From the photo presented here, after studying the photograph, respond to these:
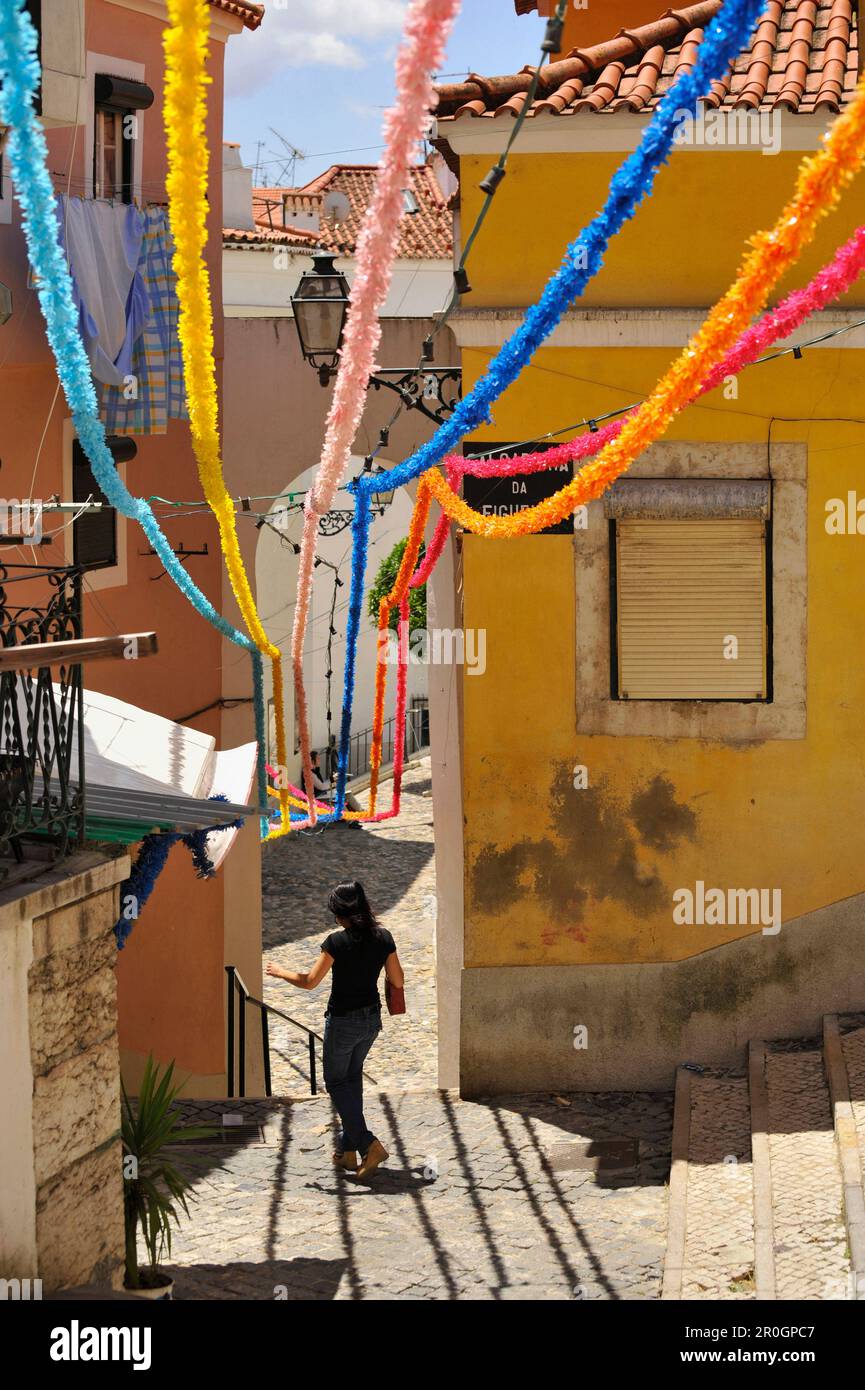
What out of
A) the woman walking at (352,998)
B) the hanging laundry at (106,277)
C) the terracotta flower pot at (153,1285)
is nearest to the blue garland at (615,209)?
the woman walking at (352,998)

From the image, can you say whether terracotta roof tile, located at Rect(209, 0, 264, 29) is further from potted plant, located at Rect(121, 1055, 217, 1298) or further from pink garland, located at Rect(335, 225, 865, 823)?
potted plant, located at Rect(121, 1055, 217, 1298)

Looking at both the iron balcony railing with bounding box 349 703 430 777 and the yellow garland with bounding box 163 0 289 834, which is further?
the iron balcony railing with bounding box 349 703 430 777

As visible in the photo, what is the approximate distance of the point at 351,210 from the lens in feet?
109

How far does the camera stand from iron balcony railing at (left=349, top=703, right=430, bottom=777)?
117 ft

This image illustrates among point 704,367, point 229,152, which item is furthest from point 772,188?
point 229,152

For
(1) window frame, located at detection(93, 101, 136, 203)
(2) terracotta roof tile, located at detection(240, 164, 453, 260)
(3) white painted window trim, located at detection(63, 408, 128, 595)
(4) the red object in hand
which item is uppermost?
(2) terracotta roof tile, located at detection(240, 164, 453, 260)

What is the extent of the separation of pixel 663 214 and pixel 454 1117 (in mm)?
5847

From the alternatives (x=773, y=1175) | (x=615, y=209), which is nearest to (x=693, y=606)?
(x=773, y=1175)

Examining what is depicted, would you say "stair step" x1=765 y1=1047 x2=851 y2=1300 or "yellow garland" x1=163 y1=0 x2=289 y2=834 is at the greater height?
"yellow garland" x1=163 y1=0 x2=289 y2=834

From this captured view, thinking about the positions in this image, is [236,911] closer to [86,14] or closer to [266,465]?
[266,465]

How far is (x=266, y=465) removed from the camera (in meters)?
15.6

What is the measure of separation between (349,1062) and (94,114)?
870 centimetres

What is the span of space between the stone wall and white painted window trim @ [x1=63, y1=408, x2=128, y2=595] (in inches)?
281
